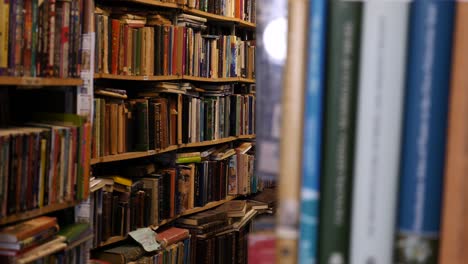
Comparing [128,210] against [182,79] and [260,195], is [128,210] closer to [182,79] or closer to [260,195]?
[182,79]

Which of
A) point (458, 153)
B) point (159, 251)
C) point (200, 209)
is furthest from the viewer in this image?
point (200, 209)

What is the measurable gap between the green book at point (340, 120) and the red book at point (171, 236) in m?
2.90

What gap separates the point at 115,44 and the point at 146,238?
103 cm

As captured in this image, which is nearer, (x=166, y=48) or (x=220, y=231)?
(x=166, y=48)

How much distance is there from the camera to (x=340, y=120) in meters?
0.64

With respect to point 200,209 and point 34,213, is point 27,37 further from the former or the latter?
point 200,209

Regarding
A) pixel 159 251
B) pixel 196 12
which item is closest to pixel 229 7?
pixel 196 12

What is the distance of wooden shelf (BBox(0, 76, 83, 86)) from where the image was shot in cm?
195

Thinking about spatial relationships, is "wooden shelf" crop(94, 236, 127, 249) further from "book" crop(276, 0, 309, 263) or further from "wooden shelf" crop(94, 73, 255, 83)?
"book" crop(276, 0, 309, 263)

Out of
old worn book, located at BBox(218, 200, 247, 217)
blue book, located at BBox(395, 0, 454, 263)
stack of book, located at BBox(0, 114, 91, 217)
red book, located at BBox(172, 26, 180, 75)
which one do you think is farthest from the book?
old worn book, located at BBox(218, 200, 247, 217)

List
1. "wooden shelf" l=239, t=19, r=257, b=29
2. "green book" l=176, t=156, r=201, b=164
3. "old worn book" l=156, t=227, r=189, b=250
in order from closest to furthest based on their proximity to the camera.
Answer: "old worn book" l=156, t=227, r=189, b=250 → "green book" l=176, t=156, r=201, b=164 → "wooden shelf" l=239, t=19, r=257, b=29

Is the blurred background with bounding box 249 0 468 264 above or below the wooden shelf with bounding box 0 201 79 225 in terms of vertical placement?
above

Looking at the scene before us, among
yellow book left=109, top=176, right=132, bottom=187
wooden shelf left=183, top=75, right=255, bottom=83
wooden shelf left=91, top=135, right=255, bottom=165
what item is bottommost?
yellow book left=109, top=176, right=132, bottom=187

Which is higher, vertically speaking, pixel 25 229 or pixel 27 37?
pixel 27 37
